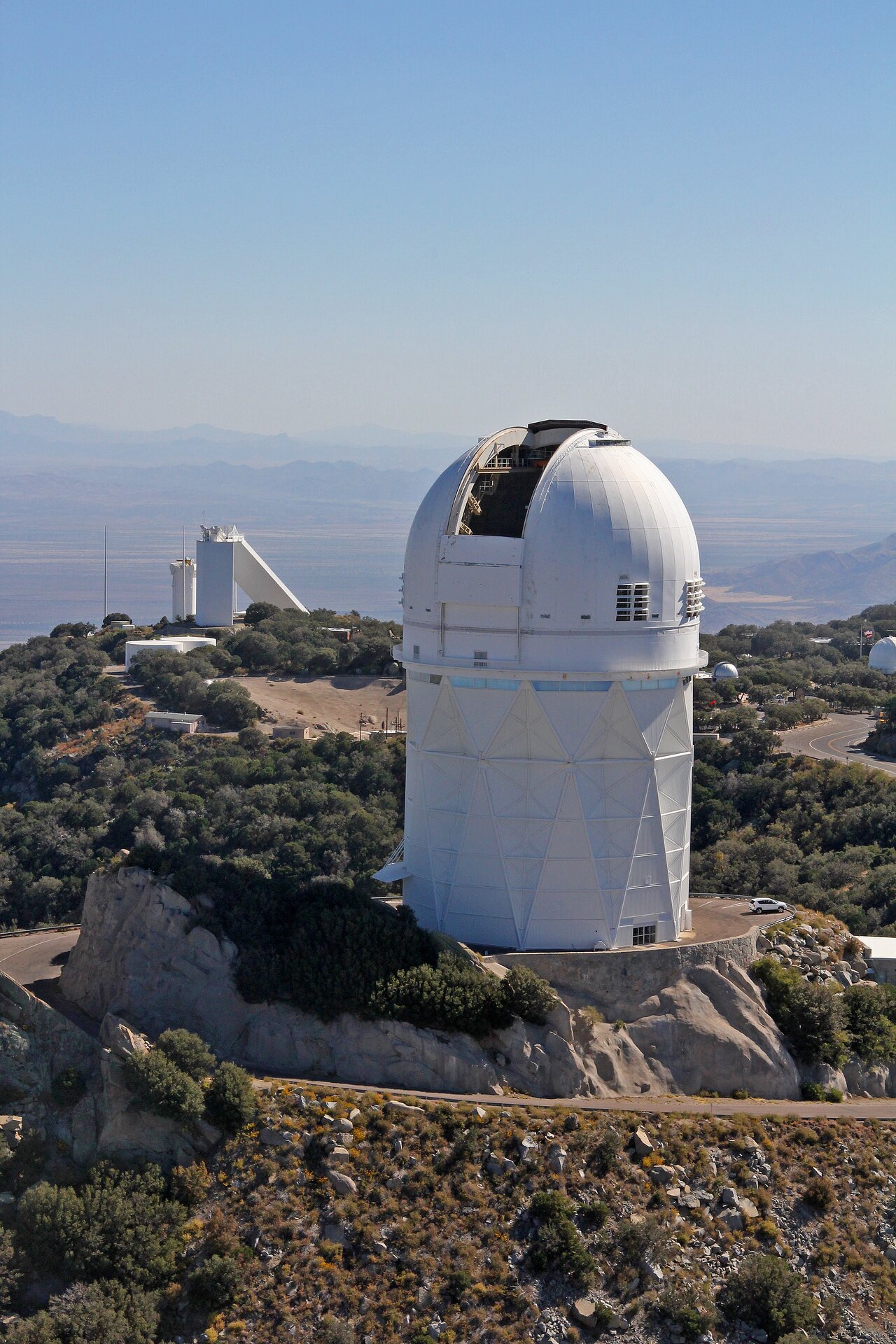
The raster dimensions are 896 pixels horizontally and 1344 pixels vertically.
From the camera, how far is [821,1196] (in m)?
30.0

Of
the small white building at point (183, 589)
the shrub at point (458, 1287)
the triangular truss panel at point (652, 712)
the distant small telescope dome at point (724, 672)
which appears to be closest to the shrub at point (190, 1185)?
the shrub at point (458, 1287)

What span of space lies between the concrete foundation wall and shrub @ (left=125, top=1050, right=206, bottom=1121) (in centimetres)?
749

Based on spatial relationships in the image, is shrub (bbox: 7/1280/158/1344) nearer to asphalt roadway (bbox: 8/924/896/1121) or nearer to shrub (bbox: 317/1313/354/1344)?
shrub (bbox: 317/1313/354/1344)

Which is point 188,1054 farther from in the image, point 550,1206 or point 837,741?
point 837,741

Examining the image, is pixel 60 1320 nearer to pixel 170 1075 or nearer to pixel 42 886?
pixel 170 1075

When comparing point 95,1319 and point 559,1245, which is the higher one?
point 559,1245

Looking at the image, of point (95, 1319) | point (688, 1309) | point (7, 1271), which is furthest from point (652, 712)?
point (7, 1271)

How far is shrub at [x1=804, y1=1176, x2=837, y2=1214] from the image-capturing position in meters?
30.0

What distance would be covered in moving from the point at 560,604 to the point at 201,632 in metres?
66.2

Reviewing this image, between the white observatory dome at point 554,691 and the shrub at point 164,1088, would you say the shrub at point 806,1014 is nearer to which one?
the white observatory dome at point 554,691

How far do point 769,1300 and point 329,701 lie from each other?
5750 cm

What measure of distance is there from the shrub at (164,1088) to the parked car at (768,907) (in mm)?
16695

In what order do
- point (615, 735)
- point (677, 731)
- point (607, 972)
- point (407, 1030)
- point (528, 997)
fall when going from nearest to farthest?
1. point (407, 1030)
2. point (528, 997)
3. point (607, 972)
4. point (615, 735)
5. point (677, 731)

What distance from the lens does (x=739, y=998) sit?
116ft
